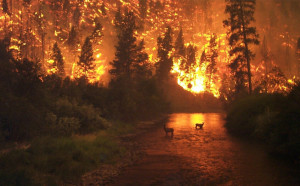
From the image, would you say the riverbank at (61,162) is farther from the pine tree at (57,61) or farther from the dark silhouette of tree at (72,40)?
the dark silhouette of tree at (72,40)

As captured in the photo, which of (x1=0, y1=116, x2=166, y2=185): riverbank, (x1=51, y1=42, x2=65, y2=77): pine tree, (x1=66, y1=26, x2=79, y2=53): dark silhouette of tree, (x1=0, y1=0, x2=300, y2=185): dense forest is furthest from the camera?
(x1=66, y1=26, x2=79, y2=53): dark silhouette of tree

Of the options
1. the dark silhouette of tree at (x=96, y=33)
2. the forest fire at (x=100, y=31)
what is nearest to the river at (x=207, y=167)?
the forest fire at (x=100, y=31)

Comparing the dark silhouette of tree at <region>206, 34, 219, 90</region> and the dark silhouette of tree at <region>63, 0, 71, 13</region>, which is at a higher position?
the dark silhouette of tree at <region>63, 0, 71, 13</region>

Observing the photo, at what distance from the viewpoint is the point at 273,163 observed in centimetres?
1527

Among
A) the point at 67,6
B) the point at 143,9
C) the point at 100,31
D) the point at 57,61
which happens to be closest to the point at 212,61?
the point at 143,9

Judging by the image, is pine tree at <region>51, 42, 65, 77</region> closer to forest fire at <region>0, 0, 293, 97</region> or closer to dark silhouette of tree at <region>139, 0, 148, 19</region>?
forest fire at <region>0, 0, 293, 97</region>

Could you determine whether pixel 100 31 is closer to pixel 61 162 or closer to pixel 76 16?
pixel 76 16

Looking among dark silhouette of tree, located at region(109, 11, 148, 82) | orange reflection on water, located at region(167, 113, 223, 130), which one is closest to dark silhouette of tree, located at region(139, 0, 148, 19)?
dark silhouette of tree, located at region(109, 11, 148, 82)

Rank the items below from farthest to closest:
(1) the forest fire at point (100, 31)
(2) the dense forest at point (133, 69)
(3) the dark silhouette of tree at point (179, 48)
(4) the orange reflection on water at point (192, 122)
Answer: (3) the dark silhouette of tree at point (179, 48), (1) the forest fire at point (100, 31), (4) the orange reflection on water at point (192, 122), (2) the dense forest at point (133, 69)

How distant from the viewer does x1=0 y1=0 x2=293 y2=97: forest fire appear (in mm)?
83125

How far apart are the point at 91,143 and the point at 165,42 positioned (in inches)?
2935

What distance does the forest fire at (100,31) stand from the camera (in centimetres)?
8312

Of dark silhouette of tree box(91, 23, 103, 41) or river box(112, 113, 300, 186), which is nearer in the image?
river box(112, 113, 300, 186)

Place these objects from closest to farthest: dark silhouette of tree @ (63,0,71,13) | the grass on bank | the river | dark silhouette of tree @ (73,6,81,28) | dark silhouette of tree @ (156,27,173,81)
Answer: the grass on bank < the river < dark silhouette of tree @ (156,27,173,81) < dark silhouette of tree @ (63,0,71,13) < dark silhouette of tree @ (73,6,81,28)
